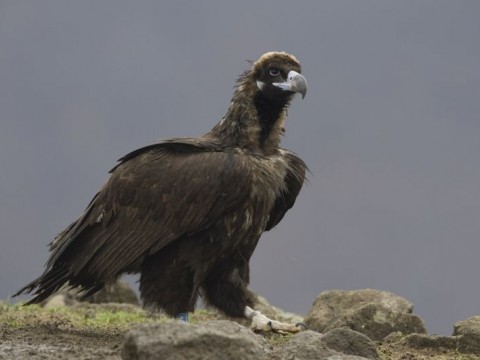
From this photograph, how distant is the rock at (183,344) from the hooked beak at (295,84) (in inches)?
148

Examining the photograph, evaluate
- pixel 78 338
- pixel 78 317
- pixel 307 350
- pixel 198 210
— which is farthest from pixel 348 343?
pixel 78 317

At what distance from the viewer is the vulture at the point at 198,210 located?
Answer: 9.09 m

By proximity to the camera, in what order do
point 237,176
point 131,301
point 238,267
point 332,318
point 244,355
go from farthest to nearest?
1. point 131,301
2. point 332,318
3. point 238,267
4. point 237,176
5. point 244,355

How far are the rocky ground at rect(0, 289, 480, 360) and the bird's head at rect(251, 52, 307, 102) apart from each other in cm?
229

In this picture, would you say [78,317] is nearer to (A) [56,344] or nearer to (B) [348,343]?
(A) [56,344]

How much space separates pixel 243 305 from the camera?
A: 31.9 ft

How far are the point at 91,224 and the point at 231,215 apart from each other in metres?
1.45

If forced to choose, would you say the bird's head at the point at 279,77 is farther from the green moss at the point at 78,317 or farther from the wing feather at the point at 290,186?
the green moss at the point at 78,317

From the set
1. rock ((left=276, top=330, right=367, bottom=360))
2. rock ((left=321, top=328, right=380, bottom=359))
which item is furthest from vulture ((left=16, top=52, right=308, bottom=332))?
rock ((left=276, top=330, right=367, bottom=360))

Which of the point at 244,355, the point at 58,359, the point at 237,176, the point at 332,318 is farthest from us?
the point at 332,318

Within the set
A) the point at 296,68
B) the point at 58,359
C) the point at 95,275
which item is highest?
the point at 296,68

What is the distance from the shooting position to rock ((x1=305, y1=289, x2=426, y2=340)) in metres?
10.1

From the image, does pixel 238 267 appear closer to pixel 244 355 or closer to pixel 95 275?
pixel 95 275

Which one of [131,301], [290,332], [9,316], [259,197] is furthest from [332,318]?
[131,301]
